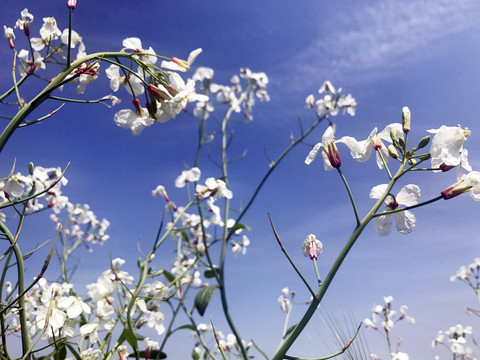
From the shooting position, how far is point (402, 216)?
0.98 metres

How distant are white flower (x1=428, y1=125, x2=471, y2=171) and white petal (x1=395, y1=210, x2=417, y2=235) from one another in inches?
5.1

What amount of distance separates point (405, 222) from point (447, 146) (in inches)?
7.5

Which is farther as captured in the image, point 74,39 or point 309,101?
point 309,101

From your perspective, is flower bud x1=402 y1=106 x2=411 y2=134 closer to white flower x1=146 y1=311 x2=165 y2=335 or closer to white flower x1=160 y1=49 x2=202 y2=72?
white flower x1=160 y1=49 x2=202 y2=72

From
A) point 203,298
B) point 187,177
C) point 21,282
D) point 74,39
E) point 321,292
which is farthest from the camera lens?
point 187,177

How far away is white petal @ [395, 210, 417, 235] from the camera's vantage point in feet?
3.21

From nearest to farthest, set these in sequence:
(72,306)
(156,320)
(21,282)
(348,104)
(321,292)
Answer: (321,292) < (21,282) < (72,306) < (156,320) < (348,104)

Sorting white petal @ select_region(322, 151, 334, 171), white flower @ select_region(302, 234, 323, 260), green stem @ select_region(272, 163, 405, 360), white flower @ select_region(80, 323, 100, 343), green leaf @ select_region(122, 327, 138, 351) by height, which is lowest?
green stem @ select_region(272, 163, 405, 360)

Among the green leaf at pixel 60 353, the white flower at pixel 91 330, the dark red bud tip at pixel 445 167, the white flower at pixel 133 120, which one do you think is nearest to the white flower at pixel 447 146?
the dark red bud tip at pixel 445 167

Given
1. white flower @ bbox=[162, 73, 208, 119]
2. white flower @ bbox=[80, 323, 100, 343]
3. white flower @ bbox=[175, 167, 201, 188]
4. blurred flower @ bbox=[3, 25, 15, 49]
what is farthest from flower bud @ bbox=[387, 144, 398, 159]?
white flower @ bbox=[175, 167, 201, 188]

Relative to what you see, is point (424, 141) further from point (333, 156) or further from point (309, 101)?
point (309, 101)

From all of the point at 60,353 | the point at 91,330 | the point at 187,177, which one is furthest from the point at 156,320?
the point at 187,177

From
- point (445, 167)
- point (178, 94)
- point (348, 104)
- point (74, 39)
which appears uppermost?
point (348, 104)

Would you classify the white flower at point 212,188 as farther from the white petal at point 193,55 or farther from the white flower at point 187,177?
the white petal at point 193,55
